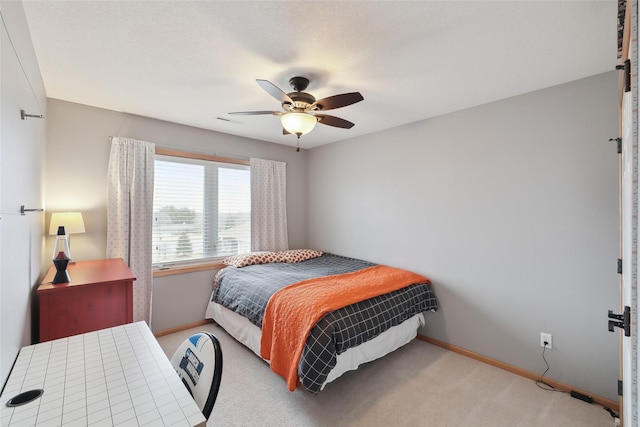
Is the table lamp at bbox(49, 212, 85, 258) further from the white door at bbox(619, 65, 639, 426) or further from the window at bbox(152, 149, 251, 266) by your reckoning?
the white door at bbox(619, 65, 639, 426)

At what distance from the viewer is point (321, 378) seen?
189 centimetres

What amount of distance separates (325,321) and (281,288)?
27.1 inches

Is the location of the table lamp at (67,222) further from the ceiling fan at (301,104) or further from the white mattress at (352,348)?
the ceiling fan at (301,104)

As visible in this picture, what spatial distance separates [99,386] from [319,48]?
2037 millimetres

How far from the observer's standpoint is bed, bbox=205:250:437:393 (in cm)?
197

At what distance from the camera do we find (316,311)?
6.84ft

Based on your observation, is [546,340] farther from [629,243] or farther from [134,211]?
[134,211]

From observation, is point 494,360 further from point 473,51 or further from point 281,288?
point 473,51

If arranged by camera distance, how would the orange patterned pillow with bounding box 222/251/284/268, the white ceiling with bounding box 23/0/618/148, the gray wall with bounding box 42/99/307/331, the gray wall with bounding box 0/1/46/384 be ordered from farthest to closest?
the orange patterned pillow with bounding box 222/251/284/268
the gray wall with bounding box 42/99/307/331
the white ceiling with bounding box 23/0/618/148
the gray wall with bounding box 0/1/46/384

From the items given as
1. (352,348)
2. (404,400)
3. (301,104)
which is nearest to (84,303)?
(352,348)

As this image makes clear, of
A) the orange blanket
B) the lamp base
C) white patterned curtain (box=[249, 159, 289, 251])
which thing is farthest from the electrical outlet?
the lamp base

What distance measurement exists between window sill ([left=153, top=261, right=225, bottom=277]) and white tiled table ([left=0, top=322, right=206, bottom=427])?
189 centimetres

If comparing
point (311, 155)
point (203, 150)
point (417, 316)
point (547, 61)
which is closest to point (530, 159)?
point (547, 61)

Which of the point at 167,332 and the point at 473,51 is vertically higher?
the point at 473,51
